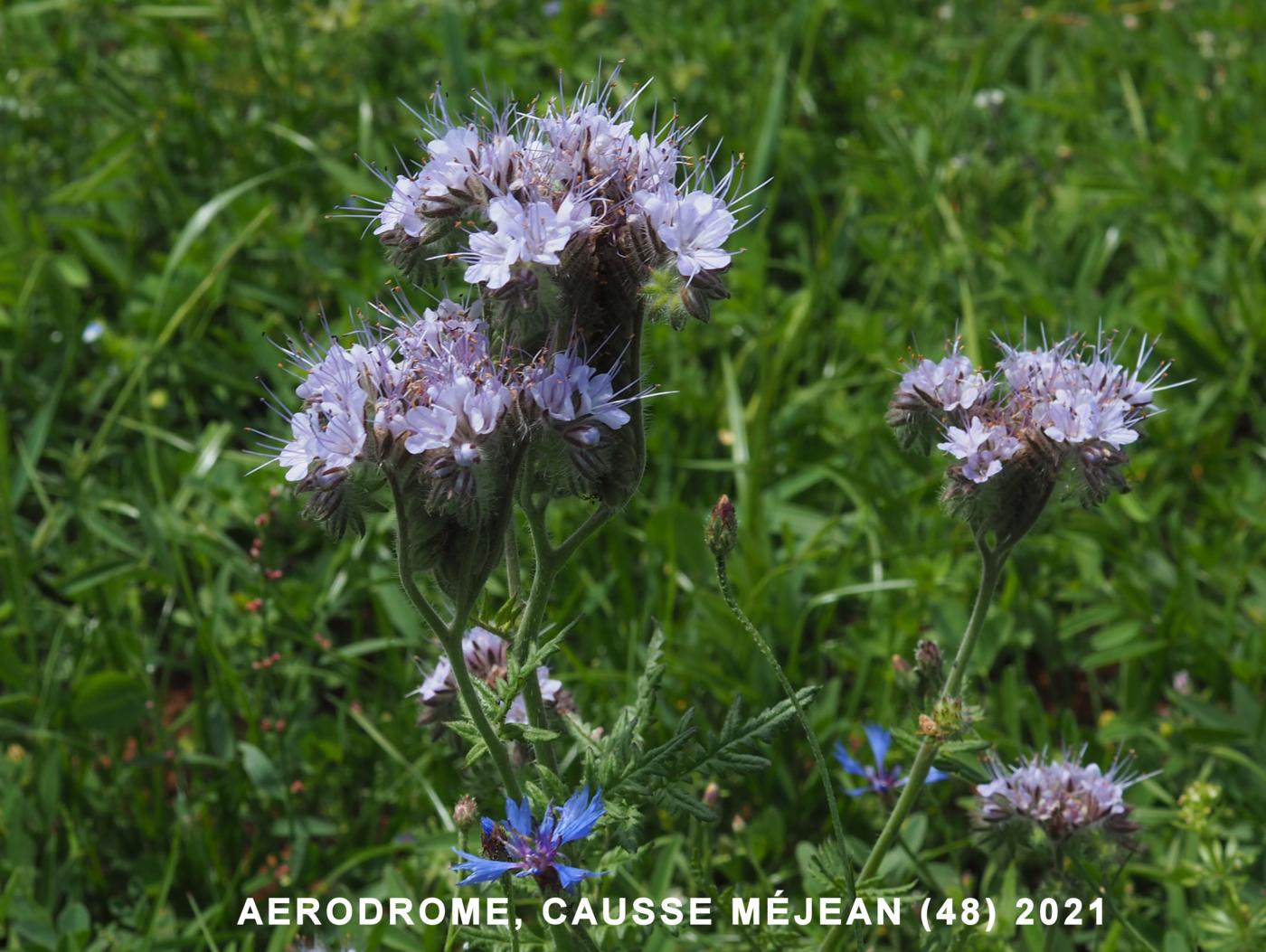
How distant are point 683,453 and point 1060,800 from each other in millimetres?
1873

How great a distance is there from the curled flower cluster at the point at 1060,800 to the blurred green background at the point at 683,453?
219mm

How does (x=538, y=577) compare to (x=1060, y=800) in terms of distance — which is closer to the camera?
(x=538, y=577)

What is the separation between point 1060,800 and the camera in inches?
103

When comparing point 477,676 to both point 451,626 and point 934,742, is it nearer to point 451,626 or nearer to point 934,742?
point 451,626

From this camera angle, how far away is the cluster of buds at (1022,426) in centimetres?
230

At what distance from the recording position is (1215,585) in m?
3.80

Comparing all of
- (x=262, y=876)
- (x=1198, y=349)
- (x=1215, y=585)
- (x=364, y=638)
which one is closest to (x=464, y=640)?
(x=262, y=876)

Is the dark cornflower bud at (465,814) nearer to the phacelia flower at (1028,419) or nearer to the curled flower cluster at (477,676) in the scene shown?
the curled flower cluster at (477,676)

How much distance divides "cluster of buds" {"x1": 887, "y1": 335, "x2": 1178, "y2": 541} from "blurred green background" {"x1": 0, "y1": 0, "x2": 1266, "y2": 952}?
654 millimetres

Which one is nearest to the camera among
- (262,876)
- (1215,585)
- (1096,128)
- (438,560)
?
(438,560)

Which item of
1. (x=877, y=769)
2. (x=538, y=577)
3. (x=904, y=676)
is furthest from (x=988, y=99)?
(x=538, y=577)

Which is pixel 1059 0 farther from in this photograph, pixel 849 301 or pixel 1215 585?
pixel 1215 585

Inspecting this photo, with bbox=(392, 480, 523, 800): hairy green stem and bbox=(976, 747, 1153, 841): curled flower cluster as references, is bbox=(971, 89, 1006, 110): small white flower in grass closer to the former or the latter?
bbox=(976, 747, 1153, 841): curled flower cluster

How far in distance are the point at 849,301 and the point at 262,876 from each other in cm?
253
